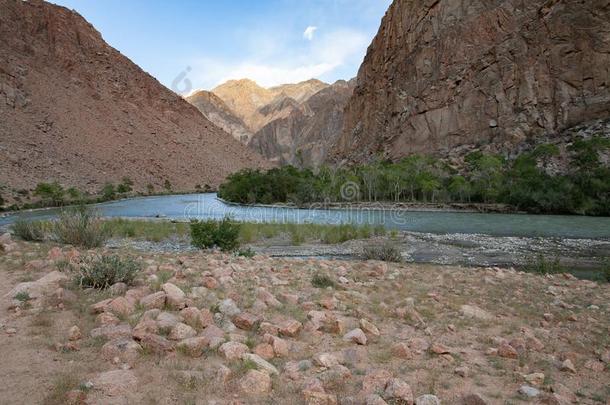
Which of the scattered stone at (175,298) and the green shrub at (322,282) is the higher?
the scattered stone at (175,298)

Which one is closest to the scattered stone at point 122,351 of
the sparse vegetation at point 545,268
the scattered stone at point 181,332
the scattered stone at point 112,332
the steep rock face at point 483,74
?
the scattered stone at point 112,332

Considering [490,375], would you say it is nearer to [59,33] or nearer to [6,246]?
[6,246]

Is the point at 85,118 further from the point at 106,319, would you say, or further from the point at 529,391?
the point at 529,391

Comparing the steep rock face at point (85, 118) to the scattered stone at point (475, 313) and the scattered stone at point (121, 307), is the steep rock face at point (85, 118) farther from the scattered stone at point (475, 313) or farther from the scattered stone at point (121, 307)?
the scattered stone at point (475, 313)

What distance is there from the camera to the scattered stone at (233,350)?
12.6 feet

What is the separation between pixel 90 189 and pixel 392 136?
2162 inches

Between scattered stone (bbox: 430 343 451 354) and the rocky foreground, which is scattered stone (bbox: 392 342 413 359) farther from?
scattered stone (bbox: 430 343 451 354)

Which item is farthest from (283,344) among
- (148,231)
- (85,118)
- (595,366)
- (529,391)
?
(85,118)

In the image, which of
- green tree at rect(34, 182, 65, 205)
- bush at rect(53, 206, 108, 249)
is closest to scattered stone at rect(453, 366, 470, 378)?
bush at rect(53, 206, 108, 249)

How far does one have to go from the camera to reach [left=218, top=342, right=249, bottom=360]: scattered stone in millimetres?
3840

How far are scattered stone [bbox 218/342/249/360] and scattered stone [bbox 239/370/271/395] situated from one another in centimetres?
42

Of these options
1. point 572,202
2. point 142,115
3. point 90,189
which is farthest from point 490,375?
point 142,115

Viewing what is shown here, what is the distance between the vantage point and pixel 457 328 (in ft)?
17.5

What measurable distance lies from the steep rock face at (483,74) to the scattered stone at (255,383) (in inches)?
2694
